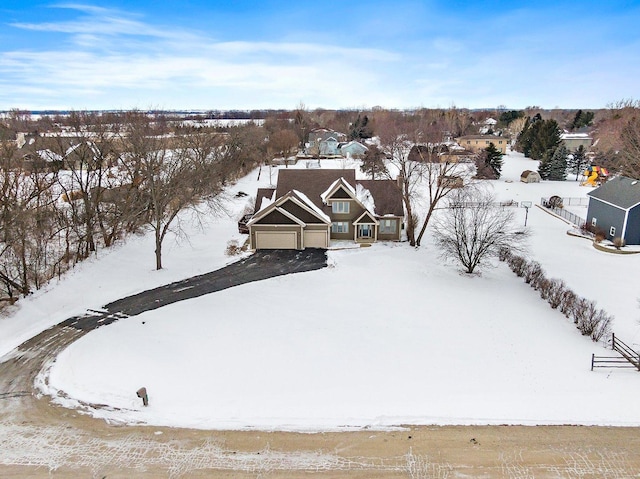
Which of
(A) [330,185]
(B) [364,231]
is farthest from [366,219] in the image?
(A) [330,185]

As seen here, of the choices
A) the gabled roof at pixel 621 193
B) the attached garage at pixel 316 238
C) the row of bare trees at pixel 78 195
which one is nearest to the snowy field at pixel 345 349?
the row of bare trees at pixel 78 195

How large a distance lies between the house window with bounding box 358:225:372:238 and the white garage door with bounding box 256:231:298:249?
4.88m

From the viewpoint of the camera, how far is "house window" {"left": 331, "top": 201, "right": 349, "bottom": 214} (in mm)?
30967

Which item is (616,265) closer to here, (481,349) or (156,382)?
(481,349)

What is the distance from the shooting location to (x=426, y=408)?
1330cm

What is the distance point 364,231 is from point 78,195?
2138 cm

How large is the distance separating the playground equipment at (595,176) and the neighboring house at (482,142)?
2329cm

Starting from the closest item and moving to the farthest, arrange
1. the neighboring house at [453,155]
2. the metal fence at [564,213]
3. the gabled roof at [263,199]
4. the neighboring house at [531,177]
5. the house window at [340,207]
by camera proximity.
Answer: the neighboring house at [453,155], the house window at [340,207], the gabled roof at [263,199], the metal fence at [564,213], the neighboring house at [531,177]

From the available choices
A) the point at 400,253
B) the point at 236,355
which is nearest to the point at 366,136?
the point at 400,253

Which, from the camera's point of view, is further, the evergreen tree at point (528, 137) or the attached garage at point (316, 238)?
the evergreen tree at point (528, 137)

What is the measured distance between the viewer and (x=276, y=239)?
29.5 m

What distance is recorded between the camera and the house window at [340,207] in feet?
102

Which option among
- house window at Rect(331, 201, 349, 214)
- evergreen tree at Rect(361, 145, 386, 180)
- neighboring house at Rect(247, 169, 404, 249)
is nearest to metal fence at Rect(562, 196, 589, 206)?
evergreen tree at Rect(361, 145, 386, 180)

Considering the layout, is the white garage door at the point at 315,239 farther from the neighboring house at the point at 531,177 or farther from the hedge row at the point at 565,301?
the neighboring house at the point at 531,177
